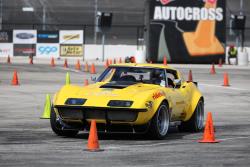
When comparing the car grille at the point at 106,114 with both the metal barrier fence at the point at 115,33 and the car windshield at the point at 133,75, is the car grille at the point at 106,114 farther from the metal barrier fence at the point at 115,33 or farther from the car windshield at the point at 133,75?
the metal barrier fence at the point at 115,33

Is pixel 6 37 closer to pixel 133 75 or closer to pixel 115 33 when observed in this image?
pixel 115 33

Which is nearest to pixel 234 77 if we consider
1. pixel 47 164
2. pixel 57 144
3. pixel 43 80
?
pixel 43 80

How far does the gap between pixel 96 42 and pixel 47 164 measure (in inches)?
1888

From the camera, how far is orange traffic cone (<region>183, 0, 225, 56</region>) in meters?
51.6

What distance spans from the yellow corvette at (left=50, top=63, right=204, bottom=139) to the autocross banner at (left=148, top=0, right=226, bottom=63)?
118 feet

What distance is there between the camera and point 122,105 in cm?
1361

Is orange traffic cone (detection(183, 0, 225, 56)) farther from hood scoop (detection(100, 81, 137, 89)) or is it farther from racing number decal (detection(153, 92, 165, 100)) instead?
racing number decal (detection(153, 92, 165, 100))

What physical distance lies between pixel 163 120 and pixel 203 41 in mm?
37876

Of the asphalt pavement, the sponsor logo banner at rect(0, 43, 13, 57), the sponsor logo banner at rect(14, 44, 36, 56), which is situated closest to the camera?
the asphalt pavement

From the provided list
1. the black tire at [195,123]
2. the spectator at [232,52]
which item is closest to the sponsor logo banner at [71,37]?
the spectator at [232,52]

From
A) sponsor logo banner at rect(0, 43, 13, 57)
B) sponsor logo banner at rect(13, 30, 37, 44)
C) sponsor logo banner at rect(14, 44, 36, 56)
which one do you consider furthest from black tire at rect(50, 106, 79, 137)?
sponsor logo banner at rect(0, 43, 13, 57)

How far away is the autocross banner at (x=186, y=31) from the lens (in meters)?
51.5

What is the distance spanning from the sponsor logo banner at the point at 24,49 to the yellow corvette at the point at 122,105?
39.6m

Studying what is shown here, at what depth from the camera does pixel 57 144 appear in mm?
13055
